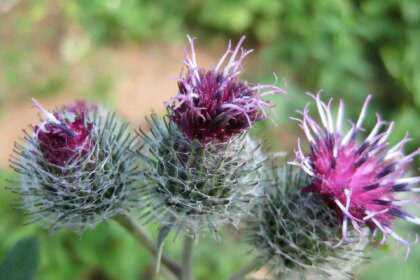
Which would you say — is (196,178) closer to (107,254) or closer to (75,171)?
(75,171)

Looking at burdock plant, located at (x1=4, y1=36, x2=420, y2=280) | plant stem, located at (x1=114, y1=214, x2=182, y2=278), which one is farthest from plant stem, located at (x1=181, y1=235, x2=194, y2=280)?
burdock plant, located at (x1=4, y1=36, x2=420, y2=280)

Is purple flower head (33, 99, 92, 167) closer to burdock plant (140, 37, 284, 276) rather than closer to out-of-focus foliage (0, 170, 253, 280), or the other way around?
burdock plant (140, 37, 284, 276)

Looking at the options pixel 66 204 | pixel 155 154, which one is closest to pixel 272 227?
pixel 155 154

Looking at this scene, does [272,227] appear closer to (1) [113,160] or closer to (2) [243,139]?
(2) [243,139]

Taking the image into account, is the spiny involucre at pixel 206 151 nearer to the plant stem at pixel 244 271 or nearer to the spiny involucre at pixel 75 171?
the spiny involucre at pixel 75 171

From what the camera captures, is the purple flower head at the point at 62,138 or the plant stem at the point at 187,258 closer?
the purple flower head at the point at 62,138

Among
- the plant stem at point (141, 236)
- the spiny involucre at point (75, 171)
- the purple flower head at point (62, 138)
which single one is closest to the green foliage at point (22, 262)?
the spiny involucre at point (75, 171)
